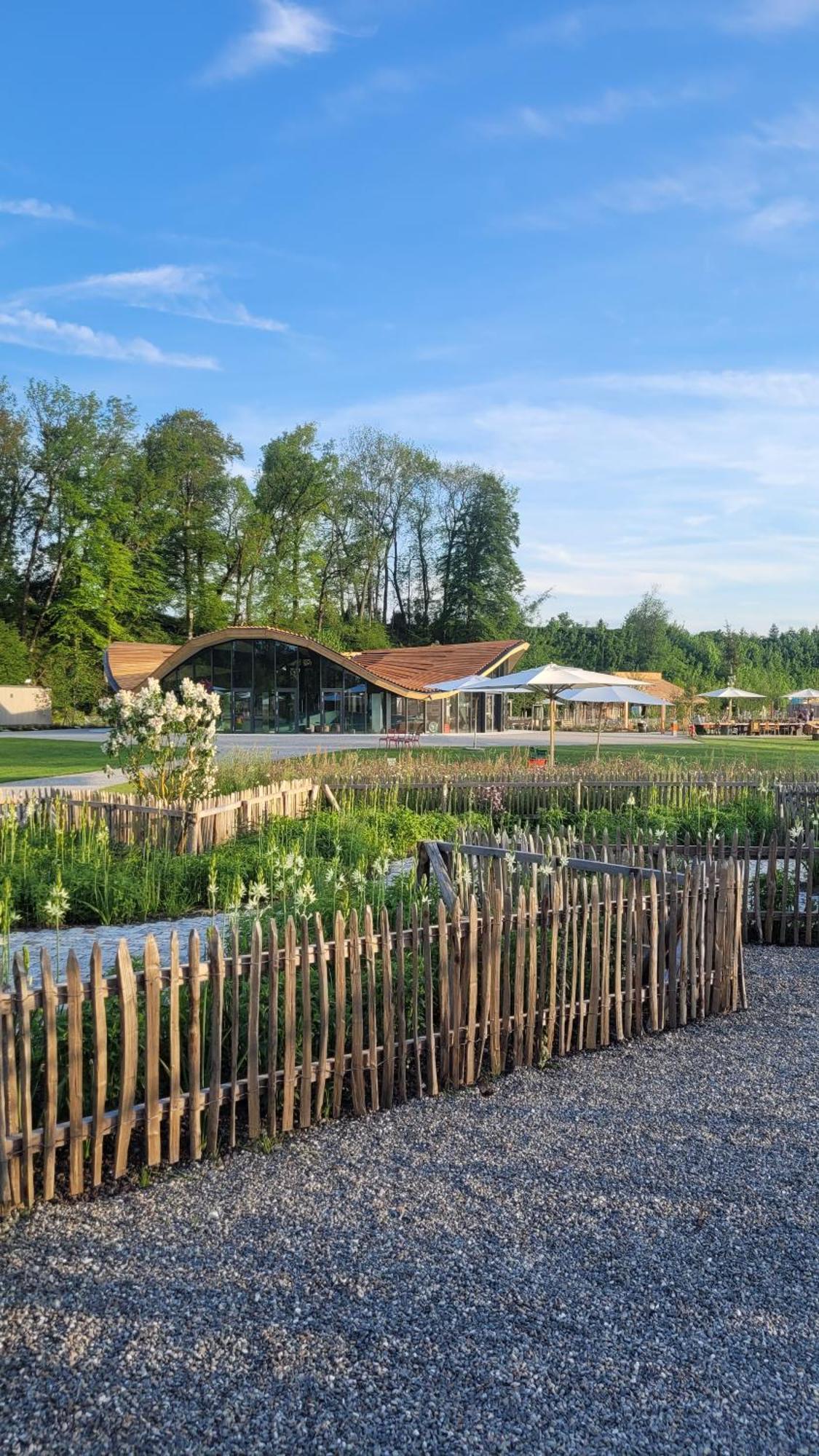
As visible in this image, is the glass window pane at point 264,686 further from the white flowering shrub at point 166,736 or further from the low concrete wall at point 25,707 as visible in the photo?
the white flowering shrub at point 166,736

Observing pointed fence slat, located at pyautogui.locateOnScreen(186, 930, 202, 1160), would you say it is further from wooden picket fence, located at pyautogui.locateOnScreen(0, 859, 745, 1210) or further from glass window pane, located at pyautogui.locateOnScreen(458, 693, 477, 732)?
glass window pane, located at pyautogui.locateOnScreen(458, 693, 477, 732)

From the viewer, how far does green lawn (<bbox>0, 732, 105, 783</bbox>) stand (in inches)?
800

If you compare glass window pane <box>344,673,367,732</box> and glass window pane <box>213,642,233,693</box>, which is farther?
glass window pane <box>344,673,367,732</box>

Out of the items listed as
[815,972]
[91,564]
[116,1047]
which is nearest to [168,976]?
[116,1047]

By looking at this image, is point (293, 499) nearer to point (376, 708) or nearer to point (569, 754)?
point (376, 708)

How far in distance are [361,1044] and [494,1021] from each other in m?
0.84

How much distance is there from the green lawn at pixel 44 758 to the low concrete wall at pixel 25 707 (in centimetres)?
1203

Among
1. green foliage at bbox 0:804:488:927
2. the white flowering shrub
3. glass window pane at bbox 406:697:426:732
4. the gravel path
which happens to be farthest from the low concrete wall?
the gravel path

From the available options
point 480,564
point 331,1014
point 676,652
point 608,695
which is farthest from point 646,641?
point 331,1014

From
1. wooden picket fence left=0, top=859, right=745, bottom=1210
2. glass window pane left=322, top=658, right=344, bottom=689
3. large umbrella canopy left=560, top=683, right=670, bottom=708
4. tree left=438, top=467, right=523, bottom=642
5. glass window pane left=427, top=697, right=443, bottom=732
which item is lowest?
wooden picket fence left=0, top=859, right=745, bottom=1210

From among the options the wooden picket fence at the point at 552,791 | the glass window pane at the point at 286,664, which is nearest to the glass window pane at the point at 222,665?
the glass window pane at the point at 286,664

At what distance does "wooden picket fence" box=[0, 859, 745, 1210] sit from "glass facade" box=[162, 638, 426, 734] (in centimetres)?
3601

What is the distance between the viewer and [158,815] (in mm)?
9695

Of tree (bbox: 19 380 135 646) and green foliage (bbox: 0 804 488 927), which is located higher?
tree (bbox: 19 380 135 646)
